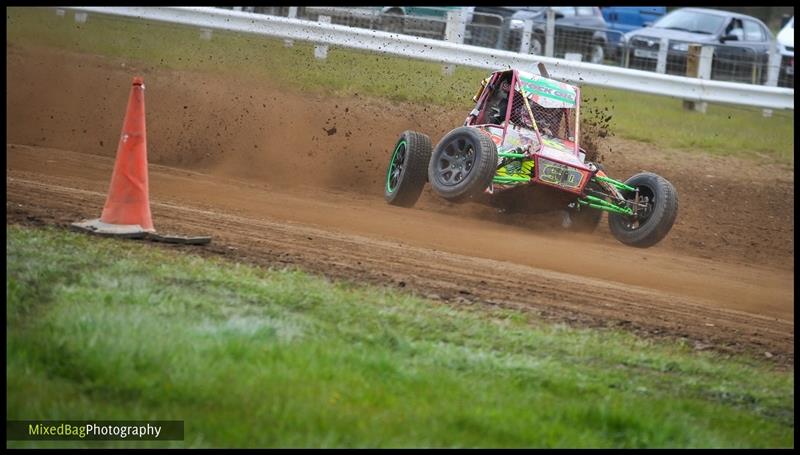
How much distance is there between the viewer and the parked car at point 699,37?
800 inches

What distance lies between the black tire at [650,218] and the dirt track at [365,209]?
173mm

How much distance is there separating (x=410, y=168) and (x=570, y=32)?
12214 millimetres

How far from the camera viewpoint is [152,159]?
484 inches

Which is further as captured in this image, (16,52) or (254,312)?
(16,52)

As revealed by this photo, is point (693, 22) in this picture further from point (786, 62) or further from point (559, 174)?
point (559, 174)

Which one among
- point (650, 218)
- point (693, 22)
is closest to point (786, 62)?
point (693, 22)

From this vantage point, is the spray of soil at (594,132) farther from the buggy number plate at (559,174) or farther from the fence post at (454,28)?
the fence post at (454,28)

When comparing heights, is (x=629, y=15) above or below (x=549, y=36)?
above

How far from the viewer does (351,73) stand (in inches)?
612

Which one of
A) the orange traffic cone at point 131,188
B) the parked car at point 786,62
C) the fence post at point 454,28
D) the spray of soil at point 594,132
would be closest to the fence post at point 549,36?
the spray of soil at point 594,132

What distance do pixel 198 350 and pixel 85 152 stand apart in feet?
25.9

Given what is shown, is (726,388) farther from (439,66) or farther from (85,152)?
(439,66)

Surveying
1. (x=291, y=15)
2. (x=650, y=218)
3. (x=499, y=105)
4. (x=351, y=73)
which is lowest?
(x=650, y=218)
